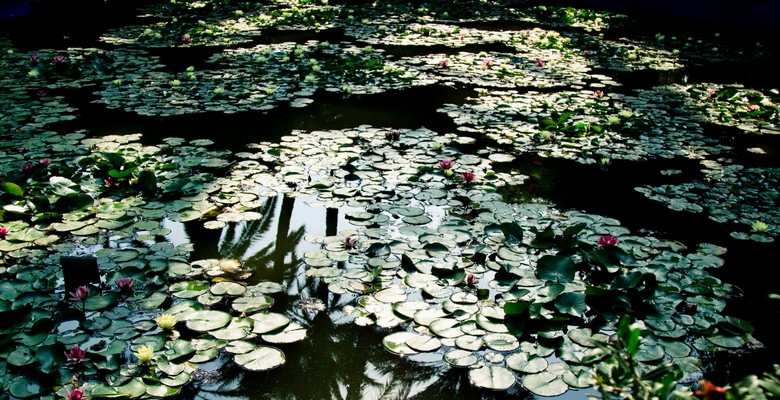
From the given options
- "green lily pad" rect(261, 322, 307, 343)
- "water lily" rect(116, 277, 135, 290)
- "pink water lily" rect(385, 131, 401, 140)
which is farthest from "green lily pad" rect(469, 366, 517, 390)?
"pink water lily" rect(385, 131, 401, 140)

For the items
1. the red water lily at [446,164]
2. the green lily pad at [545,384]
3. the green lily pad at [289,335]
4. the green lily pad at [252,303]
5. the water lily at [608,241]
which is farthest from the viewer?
the red water lily at [446,164]

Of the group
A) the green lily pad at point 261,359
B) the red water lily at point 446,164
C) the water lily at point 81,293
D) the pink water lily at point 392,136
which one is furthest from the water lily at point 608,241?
the water lily at point 81,293

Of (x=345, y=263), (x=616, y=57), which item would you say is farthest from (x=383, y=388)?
(x=616, y=57)

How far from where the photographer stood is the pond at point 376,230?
1.85 meters

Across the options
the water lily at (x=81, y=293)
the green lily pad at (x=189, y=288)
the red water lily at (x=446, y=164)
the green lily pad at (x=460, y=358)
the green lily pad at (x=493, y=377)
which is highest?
the red water lily at (x=446, y=164)

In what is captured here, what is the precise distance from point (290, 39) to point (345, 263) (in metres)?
5.61

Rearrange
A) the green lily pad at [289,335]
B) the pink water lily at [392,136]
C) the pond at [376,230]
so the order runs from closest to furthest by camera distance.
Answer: the pond at [376,230]
the green lily pad at [289,335]
the pink water lily at [392,136]

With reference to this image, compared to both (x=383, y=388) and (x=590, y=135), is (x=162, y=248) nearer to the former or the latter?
(x=383, y=388)

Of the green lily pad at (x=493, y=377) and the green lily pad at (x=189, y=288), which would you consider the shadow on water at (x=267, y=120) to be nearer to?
the green lily pad at (x=189, y=288)

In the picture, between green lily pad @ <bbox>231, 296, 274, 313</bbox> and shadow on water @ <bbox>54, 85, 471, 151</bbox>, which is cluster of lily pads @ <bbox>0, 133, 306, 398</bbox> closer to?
green lily pad @ <bbox>231, 296, 274, 313</bbox>

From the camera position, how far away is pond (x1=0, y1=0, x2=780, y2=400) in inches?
72.9

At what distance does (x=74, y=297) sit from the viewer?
2.06 meters

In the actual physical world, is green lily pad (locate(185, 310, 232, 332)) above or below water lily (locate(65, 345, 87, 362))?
below

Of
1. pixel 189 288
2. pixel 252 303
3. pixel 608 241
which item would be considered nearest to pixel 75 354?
pixel 189 288
